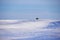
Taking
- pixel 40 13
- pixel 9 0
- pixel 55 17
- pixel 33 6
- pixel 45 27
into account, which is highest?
pixel 9 0

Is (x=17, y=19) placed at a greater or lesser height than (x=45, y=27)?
greater

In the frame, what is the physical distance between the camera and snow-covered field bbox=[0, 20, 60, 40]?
6.90ft

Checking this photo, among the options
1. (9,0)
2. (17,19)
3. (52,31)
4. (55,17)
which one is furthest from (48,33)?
(9,0)

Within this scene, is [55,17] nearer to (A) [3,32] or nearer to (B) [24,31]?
(B) [24,31]

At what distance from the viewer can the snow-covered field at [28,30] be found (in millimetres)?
2104

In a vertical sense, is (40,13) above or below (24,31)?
above

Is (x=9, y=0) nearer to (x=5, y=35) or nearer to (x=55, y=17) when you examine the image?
(x=5, y=35)

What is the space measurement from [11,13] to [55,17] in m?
0.95

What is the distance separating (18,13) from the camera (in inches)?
85.1

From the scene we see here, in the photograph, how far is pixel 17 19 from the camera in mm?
2146

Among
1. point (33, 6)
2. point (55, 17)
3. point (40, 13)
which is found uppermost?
point (33, 6)

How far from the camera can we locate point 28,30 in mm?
2133

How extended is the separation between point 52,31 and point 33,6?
26.4 inches

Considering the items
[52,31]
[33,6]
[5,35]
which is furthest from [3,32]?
→ [52,31]
